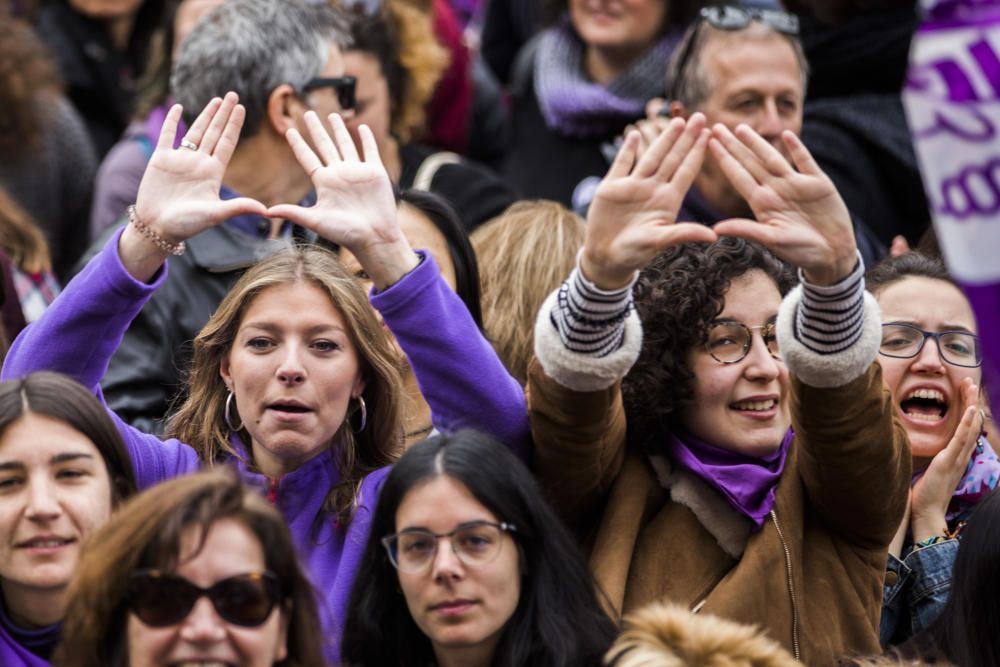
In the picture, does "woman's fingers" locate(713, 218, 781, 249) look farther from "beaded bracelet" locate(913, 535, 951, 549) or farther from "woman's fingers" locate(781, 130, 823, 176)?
"beaded bracelet" locate(913, 535, 951, 549)

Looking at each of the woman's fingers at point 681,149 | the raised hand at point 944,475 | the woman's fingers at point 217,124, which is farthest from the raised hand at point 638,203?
the raised hand at point 944,475

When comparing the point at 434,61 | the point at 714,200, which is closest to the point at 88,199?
the point at 434,61

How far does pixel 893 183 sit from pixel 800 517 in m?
2.26

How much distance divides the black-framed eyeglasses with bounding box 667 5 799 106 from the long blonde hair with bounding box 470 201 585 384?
66 cm

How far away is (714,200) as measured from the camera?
5512mm

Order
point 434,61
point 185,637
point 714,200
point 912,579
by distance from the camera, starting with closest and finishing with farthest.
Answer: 1. point 185,637
2. point 912,579
3. point 714,200
4. point 434,61

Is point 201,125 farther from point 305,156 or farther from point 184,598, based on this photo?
point 184,598

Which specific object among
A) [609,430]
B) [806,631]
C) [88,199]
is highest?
[609,430]

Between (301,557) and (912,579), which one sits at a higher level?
(301,557)

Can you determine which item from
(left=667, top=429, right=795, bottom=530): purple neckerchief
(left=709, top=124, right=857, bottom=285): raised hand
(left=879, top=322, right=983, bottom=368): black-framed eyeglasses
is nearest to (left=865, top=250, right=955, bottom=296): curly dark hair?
(left=879, top=322, right=983, bottom=368): black-framed eyeglasses

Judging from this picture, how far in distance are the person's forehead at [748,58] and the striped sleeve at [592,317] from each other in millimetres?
1834

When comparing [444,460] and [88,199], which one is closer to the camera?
[444,460]

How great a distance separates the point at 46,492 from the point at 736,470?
153cm

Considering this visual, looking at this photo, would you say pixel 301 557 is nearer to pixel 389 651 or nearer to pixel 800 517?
pixel 389 651
